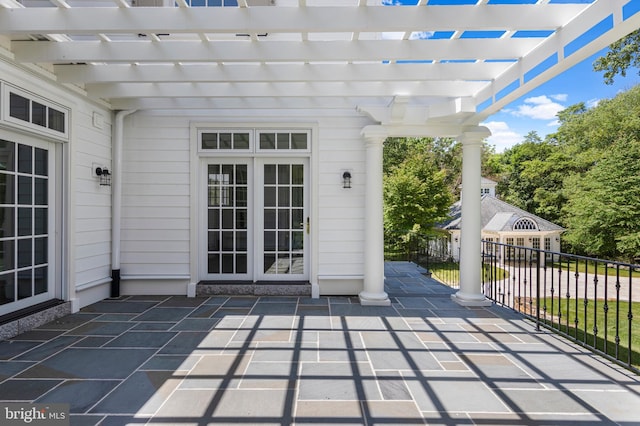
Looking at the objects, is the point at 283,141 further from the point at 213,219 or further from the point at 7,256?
the point at 7,256

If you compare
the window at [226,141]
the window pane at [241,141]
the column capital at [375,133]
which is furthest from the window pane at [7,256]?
the column capital at [375,133]

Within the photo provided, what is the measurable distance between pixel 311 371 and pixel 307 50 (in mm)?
2621

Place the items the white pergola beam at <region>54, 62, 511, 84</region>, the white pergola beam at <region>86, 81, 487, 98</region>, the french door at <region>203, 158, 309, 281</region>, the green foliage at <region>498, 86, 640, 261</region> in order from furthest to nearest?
the green foliage at <region>498, 86, 640, 261</region> → the french door at <region>203, 158, 309, 281</region> → the white pergola beam at <region>86, 81, 487, 98</region> → the white pergola beam at <region>54, 62, 511, 84</region>

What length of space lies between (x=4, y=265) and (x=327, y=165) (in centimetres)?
365

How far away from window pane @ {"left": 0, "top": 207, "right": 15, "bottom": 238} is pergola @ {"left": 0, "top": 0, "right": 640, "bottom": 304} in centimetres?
140

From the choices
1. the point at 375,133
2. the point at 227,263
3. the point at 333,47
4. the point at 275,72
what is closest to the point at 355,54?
the point at 333,47

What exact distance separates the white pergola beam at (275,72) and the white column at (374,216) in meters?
1.08

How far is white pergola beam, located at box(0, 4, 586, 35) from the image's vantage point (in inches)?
94.3

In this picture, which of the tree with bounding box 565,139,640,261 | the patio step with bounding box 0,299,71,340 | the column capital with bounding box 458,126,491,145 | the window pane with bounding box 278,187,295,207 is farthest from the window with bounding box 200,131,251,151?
the tree with bounding box 565,139,640,261

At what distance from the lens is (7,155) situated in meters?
3.22

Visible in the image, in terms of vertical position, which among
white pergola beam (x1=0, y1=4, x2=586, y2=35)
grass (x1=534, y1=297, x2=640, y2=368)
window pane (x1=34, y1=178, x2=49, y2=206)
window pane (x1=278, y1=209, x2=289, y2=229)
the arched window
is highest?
white pergola beam (x1=0, y1=4, x2=586, y2=35)

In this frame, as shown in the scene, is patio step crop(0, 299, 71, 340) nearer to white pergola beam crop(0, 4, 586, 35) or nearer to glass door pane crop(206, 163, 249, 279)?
glass door pane crop(206, 163, 249, 279)

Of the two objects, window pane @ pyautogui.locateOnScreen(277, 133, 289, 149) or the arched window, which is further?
the arched window

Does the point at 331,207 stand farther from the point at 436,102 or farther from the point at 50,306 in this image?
the point at 50,306
